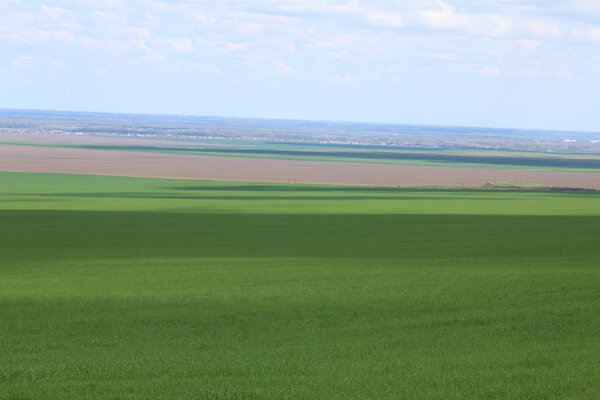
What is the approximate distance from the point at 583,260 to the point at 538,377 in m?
16.7

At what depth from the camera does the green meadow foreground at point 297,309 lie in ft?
39.8

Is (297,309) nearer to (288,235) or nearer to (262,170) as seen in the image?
(288,235)

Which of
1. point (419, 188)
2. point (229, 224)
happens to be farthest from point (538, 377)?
point (419, 188)

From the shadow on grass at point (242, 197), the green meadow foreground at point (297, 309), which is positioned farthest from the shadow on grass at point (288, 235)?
the shadow on grass at point (242, 197)

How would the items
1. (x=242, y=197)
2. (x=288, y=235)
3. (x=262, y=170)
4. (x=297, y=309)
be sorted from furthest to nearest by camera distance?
(x=262, y=170), (x=242, y=197), (x=288, y=235), (x=297, y=309)

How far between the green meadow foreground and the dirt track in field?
2029 inches

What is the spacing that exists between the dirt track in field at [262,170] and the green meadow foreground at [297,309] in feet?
169

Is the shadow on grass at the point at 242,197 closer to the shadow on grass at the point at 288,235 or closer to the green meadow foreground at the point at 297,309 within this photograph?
the shadow on grass at the point at 288,235

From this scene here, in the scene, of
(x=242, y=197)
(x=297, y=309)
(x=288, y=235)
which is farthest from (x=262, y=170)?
(x=297, y=309)

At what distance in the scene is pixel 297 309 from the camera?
18.7m

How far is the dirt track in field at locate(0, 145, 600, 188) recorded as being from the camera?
315 ft

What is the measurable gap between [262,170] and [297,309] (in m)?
91.4

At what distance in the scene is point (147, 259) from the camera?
1162 inches

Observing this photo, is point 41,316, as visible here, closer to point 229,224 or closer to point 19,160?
point 229,224
